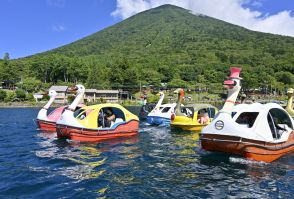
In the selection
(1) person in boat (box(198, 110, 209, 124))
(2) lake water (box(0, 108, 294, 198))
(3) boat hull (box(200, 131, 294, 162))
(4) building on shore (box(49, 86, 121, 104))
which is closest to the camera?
(2) lake water (box(0, 108, 294, 198))

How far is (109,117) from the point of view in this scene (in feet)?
75.0

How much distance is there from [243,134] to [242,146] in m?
0.49

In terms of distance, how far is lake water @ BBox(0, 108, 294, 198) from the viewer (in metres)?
11.2

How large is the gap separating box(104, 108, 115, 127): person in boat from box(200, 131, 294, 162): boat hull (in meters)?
8.56

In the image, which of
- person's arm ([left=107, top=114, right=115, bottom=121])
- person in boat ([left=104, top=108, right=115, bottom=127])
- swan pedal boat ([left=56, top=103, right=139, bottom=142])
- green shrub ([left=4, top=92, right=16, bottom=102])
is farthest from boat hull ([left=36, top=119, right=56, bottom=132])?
green shrub ([left=4, top=92, right=16, bottom=102])

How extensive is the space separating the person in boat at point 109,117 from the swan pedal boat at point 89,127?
0.25 metres

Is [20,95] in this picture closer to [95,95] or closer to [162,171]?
[95,95]

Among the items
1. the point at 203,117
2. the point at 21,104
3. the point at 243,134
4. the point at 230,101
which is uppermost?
the point at 230,101

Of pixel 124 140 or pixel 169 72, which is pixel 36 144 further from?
pixel 169 72

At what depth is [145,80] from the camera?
14975cm

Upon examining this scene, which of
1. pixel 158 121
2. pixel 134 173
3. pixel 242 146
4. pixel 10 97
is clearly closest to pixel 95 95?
pixel 10 97

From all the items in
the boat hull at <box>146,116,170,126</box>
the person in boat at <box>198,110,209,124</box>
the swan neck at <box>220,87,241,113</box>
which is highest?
the swan neck at <box>220,87,241,113</box>

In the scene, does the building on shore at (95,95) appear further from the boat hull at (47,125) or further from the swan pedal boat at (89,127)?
the swan pedal boat at (89,127)

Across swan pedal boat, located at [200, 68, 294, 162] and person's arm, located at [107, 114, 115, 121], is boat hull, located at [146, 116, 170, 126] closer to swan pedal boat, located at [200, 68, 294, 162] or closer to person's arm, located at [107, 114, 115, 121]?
person's arm, located at [107, 114, 115, 121]
